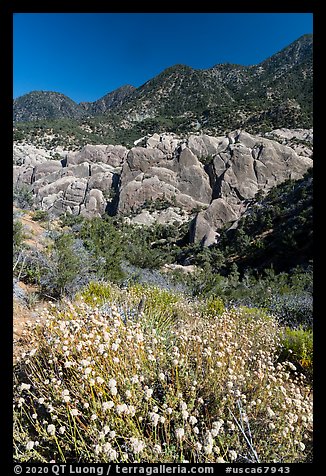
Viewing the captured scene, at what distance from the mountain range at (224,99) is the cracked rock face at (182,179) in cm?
778

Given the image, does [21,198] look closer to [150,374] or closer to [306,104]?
[150,374]

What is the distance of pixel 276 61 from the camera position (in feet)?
248

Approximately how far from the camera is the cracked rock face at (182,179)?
32.6m

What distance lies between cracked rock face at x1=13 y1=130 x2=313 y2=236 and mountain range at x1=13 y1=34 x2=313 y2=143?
7.78m

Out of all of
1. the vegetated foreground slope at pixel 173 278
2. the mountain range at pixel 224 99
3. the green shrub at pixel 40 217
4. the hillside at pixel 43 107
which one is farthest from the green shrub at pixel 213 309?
the hillside at pixel 43 107

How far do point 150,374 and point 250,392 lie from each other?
75 centimetres

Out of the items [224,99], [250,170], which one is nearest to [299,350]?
[250,170]

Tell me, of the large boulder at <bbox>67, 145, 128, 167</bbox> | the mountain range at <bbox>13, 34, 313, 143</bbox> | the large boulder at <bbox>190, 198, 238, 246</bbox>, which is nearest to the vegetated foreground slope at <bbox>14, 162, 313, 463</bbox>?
the large boulder at <bbox>190, 198, 238, 246</bbox>

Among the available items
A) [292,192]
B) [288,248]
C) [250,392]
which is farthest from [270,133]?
[250,392]

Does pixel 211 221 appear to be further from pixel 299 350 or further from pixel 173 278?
pixel 299 350

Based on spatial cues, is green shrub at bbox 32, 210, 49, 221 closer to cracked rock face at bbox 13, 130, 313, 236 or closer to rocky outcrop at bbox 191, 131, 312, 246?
cracked rock face at bbox 13, 130, 313, 236

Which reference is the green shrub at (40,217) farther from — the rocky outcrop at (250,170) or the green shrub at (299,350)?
the rocky outcrop at (250,170)

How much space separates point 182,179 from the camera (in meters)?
36.9

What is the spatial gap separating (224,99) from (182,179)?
121ft
